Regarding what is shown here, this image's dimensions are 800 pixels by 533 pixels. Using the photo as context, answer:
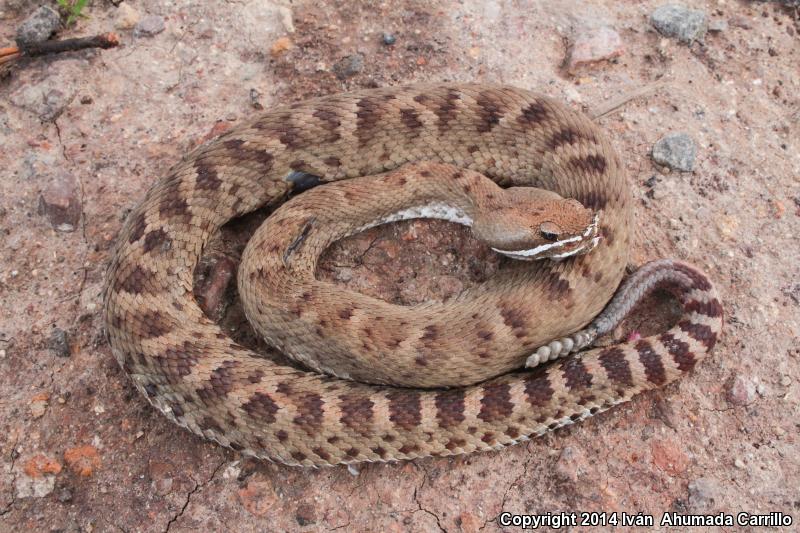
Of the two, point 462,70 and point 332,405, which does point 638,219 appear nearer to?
point 462,70

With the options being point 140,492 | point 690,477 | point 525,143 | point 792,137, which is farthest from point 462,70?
point 140,492

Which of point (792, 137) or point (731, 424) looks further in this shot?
point (792, 137)

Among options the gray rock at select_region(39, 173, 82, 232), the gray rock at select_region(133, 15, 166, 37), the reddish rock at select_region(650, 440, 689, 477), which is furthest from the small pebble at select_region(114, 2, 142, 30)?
the reddish rock at select_region(650, 440, 689, 477)

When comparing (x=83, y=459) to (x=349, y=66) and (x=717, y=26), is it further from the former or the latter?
(x=717, y=26)

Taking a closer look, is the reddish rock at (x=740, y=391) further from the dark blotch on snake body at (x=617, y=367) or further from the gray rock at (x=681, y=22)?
the gray rock at (x=681, y=22)

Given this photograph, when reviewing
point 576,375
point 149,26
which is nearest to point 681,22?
point 576,375

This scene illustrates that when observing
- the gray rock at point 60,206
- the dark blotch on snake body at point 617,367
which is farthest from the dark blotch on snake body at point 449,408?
the gray rock at point 60,206
